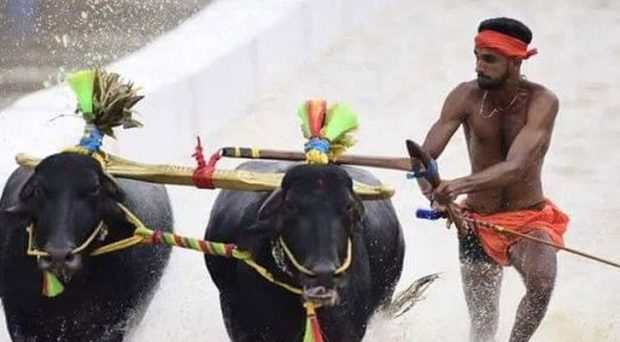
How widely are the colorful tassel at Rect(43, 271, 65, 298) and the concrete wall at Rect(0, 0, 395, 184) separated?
1968mm

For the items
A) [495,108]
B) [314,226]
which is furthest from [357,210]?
[495,108]

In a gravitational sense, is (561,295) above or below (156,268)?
below

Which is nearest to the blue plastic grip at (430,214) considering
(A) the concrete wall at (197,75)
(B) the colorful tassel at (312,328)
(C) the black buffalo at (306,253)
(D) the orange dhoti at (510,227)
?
(C) the black buffalo at (306,253)

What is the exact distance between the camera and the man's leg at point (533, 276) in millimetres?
7895

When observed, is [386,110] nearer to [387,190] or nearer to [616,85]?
[616,85]

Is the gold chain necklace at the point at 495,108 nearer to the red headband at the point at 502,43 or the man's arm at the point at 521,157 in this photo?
the man's arm at the point at 521,157

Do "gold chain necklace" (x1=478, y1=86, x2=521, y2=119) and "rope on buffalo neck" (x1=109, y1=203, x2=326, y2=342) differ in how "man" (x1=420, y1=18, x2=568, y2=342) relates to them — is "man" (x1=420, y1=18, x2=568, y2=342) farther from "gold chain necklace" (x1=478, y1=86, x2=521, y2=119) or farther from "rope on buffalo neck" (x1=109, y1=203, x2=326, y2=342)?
"rope on buffalo neck" (x1=109, y1=203, x2=326, y2=342)

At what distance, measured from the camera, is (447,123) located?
Answer: 26.6ft

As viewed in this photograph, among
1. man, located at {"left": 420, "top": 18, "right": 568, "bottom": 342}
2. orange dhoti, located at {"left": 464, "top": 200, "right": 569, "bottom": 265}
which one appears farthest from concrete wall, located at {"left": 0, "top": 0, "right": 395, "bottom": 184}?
orange dhoti, located at {"left": 464, "top": 200, "right": 569, "bottom": 265}

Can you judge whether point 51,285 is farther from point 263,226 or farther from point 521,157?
point 521,157

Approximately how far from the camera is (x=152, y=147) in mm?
11109

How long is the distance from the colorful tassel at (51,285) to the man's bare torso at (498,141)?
2.02 m

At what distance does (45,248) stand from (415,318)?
10.3ft

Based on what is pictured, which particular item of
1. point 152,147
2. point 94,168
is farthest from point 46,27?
point 94,168
